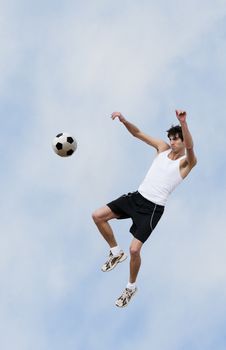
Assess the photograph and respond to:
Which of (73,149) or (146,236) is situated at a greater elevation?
(73,149)

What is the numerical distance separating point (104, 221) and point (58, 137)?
231 cm

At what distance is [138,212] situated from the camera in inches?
622

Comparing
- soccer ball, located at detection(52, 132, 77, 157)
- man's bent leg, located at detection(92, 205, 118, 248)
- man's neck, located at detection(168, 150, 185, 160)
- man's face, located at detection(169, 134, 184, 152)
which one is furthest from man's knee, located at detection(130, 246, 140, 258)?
soccer ball, located at detection(52, 132, 77, 157)

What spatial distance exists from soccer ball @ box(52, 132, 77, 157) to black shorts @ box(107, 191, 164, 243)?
1.65 metres

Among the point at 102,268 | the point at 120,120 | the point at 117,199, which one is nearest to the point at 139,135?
the point at 120,120

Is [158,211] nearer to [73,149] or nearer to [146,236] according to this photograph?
[146,236]

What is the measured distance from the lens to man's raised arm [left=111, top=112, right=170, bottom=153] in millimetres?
16172

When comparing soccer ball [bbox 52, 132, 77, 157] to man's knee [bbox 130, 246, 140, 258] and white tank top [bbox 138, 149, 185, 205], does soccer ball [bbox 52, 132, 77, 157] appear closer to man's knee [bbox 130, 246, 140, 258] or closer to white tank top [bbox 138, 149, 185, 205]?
white tank top [bbox 138, 149, 185, 205]

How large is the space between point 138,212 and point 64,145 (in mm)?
2433

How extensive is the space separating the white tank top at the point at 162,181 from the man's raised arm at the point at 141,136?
0.39m

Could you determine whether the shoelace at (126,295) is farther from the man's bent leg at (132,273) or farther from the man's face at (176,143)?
the man's face at (176,143)

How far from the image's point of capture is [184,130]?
580 inches

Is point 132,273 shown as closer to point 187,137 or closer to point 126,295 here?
point 126,295

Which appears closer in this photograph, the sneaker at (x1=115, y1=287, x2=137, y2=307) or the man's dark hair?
the man's dark hair
